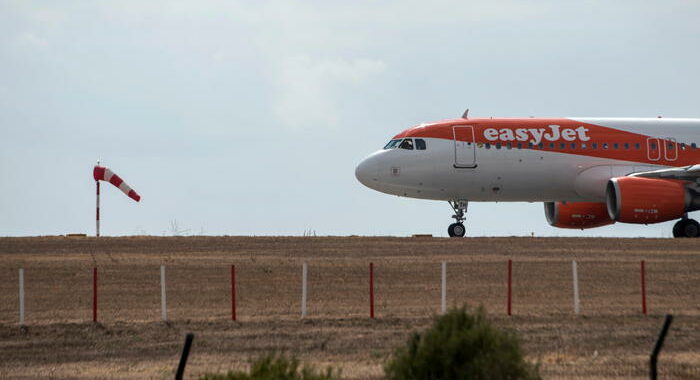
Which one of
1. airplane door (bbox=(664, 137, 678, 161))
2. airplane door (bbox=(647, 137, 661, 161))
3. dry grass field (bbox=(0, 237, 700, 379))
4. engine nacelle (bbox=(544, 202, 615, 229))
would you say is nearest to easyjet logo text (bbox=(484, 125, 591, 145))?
airplane door (bbox=(647, 137, 661, 161))

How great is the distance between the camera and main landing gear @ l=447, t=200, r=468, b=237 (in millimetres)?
43406

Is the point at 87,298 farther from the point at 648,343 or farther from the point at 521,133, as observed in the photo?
the point at 521,133

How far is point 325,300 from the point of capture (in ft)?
96.1

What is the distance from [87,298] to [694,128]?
78.6 feet

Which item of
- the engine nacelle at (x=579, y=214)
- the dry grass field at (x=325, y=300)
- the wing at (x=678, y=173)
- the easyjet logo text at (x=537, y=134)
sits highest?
the easyjet logo text at (x=537, y=134)

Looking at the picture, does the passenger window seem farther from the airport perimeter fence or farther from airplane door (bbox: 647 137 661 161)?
the airport perimeter fence

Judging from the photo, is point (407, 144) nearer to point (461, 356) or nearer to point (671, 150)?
point (671, 150)

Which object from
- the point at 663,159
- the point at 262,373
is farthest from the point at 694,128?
the point at 262,373

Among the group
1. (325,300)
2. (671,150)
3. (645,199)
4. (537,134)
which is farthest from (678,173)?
(325,300)

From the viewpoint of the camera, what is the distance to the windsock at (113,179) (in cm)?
4994

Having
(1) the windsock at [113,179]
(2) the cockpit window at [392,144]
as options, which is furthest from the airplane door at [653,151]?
(1) the windsock at [113,179]

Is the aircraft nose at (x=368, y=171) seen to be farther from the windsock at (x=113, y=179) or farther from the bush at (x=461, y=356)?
the bush at (x=461, y=356)

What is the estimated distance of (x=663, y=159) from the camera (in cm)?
4475

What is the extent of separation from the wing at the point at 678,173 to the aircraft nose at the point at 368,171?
8.44 metres
